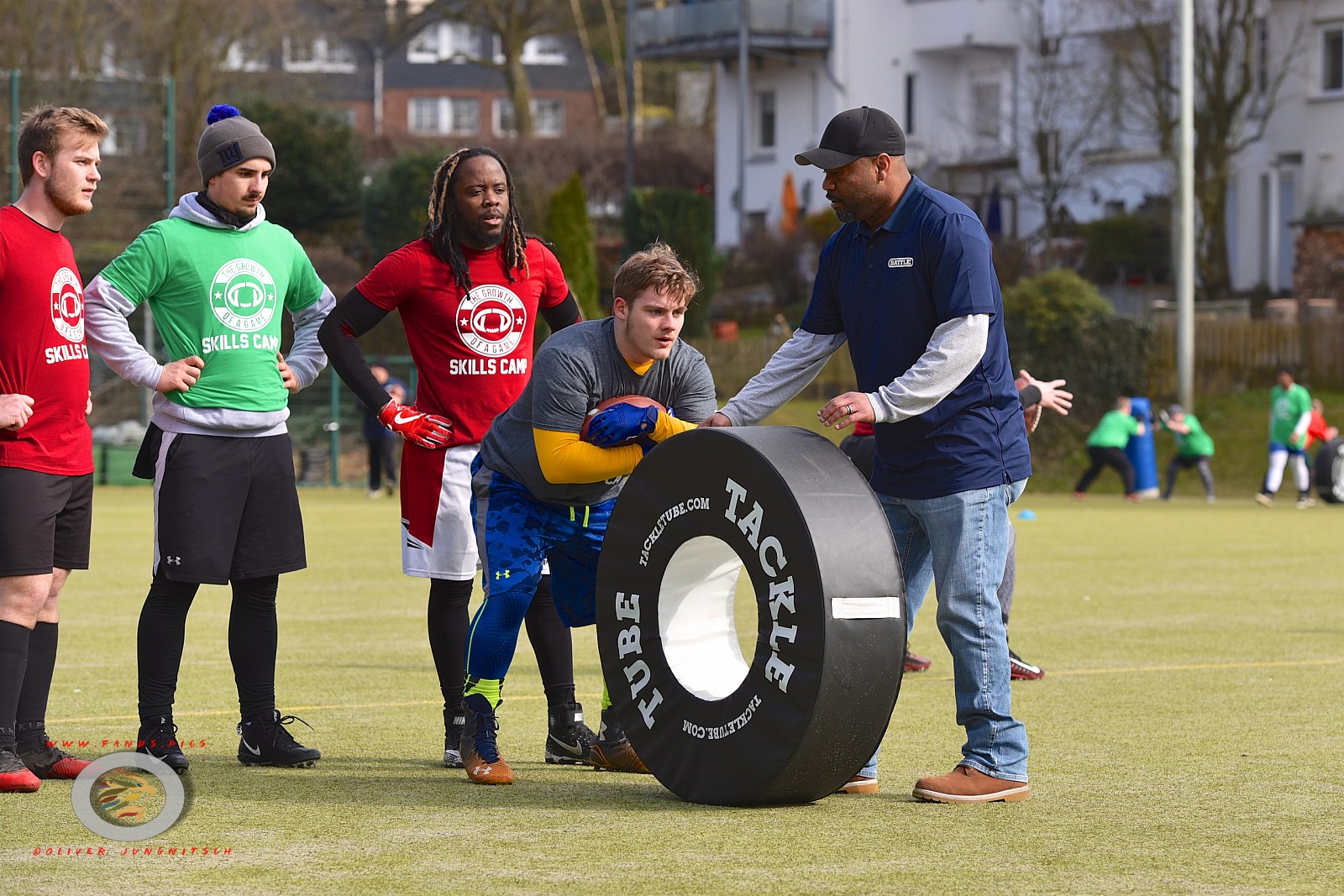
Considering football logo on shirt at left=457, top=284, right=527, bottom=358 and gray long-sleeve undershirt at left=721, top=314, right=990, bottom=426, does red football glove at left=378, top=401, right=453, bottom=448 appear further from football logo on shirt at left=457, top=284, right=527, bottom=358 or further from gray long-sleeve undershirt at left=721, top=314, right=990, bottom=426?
gray long-sleeve undershirt at left=721, top=314, right=990, bottom=426

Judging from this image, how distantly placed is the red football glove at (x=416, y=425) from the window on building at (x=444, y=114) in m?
66.0

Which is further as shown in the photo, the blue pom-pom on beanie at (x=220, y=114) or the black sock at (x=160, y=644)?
the blue pom-pom on beanie at (x=220, y=114)

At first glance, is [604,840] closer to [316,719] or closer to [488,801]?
[488,801]

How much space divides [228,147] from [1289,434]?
21.4m

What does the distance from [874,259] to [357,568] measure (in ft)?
32.6

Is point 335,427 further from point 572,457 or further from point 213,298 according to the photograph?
point 572,457

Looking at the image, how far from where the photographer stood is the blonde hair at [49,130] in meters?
5.99

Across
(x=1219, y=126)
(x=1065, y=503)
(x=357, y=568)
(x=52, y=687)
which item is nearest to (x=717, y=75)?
(x=1219, y=126)

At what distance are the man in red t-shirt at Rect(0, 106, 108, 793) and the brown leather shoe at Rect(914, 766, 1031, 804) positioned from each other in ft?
8.69

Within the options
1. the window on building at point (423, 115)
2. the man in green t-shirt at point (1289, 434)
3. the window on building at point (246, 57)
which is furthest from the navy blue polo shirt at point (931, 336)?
the window on building at point (423, 115)

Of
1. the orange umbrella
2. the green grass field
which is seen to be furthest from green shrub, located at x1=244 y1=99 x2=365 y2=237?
the green grass field

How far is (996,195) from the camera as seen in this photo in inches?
1740

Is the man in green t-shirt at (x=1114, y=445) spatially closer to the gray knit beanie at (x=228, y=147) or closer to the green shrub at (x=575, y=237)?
the green shrub at (x=575, y=237)

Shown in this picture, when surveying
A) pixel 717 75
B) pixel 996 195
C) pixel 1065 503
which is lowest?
pixel 1065 503
